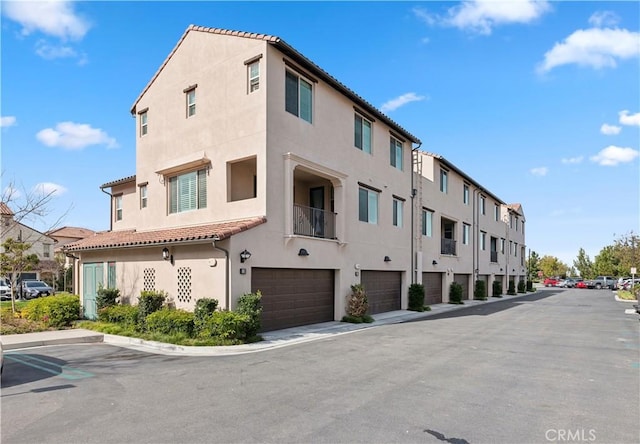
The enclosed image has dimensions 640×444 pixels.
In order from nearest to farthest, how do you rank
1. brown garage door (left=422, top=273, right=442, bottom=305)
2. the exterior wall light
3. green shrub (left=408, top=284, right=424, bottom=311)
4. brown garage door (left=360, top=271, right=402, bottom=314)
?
1. the exterior wall light
2. brown garage door (left=360, top=271, right=402, bottom=314)
3. green shrub (left=408, top=284, right=424, bottom=311)
4. brown garage door (left=422, top=273, right=442, bottom=305)

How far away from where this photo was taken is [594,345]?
11977 mm

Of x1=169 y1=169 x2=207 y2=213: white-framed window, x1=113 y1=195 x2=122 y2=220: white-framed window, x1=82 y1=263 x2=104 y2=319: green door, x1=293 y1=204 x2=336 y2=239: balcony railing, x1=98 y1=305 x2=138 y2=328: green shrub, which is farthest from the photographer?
x1=113 y1=195 x2=122 y2=220: white-framed window

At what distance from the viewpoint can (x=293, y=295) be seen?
14289 millimetres

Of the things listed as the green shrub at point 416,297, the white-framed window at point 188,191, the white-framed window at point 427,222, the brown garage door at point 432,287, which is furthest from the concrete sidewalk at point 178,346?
the brown garage door at point 432,287

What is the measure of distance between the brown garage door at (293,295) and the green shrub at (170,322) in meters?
2.13

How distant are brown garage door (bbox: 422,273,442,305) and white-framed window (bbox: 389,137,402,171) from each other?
7.38 meters

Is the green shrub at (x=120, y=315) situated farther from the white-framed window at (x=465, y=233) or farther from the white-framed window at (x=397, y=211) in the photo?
the white-framed window at (x=465, y=233)

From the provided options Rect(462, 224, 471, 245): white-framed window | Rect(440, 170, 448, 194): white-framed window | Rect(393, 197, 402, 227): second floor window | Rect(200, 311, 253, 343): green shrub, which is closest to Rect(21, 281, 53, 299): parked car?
Rect(200, 311, 253, 343): green shrub

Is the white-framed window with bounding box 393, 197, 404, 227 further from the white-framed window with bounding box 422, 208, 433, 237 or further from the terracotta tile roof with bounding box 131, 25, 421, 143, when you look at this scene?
the terracotta tile roof with bounding box 131, 25, 421, 143

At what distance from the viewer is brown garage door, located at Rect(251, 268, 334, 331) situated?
1312 centimetres

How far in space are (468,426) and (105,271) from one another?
52.0ft

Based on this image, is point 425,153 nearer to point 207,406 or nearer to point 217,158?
point 217,158

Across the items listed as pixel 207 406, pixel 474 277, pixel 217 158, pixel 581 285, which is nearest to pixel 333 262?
pixel 217 158

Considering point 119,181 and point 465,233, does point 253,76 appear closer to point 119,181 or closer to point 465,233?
point 119,181
